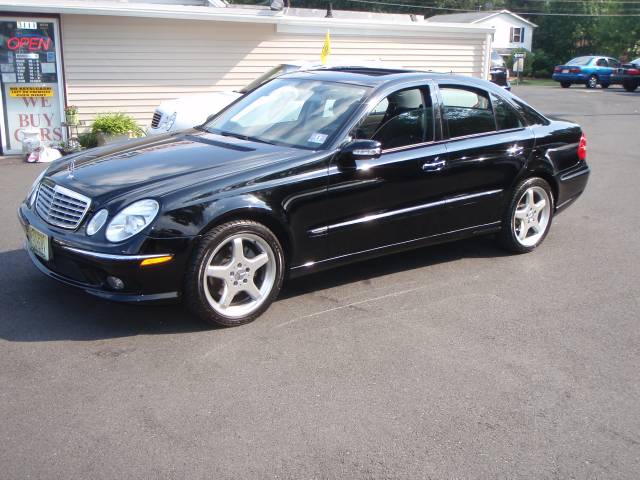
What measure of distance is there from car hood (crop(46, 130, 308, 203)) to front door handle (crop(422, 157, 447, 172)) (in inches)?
43.1

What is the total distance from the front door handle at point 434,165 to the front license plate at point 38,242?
112 inches

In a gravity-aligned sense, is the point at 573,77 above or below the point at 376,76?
below

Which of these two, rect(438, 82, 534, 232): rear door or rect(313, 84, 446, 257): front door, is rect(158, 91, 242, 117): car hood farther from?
rect(313, 84, 446, 257): front door

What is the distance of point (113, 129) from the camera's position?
40.7 feet

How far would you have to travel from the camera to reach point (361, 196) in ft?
17.2

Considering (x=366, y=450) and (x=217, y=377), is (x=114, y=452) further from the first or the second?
(x=366, y=450)

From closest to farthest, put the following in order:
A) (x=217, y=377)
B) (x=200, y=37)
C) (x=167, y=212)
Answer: (x=217, y=377) → (x=167, y=212) → (x=200, y=37)

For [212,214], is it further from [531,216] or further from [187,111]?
[187,111]

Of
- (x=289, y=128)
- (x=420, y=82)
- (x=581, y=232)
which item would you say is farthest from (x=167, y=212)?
(x=581, y=232)

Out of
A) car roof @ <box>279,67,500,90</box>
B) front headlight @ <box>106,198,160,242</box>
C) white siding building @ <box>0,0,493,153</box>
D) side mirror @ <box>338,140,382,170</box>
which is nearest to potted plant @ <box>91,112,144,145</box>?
white siding building @ <box>0,0,493,153</box>

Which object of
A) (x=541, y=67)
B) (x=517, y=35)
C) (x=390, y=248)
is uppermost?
(x=517, y=35)

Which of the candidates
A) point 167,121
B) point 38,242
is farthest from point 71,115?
point 38,242

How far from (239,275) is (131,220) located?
806mm

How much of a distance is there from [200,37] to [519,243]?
30.5 ft
